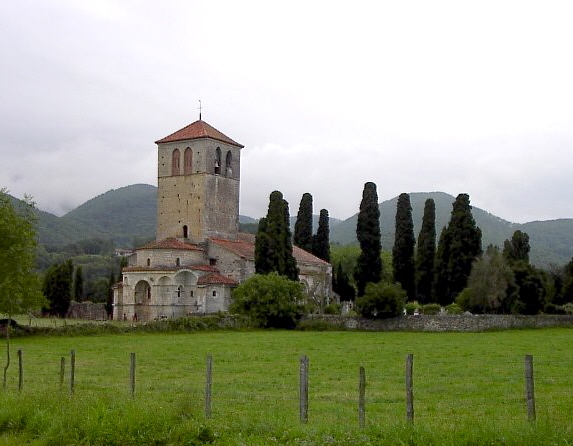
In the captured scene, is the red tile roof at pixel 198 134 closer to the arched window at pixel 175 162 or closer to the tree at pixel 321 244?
the arched window at pixel 175 162

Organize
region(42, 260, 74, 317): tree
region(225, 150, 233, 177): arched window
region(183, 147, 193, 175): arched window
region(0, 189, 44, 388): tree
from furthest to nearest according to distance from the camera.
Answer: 1. region(42, 260, 74, 317): tree
2. region(225, 150, 233, 177): arched window
3. region(183, 147, 193, 175): arched window
4. region(0, 189, 44, 388): tree

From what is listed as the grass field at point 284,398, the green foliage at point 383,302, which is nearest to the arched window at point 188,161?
the green foliage at point 383,302

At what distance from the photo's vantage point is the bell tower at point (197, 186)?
77375mm

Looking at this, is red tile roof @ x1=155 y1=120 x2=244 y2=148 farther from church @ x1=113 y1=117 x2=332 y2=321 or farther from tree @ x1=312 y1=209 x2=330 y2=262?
tree @ x1=312 y1=209 x2=330 y2=262

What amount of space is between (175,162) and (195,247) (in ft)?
37.3

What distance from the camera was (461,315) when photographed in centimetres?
5488

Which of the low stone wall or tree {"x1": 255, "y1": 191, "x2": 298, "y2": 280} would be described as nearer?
the low stone wall

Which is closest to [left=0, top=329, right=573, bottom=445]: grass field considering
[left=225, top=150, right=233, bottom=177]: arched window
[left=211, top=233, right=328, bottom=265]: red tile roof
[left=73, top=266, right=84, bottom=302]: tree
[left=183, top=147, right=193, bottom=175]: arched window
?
[left=211, top=233, right=328, bottom=265]: red tile roof

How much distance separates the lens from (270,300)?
56812 mm

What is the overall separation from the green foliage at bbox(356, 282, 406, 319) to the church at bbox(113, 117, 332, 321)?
1685 cm

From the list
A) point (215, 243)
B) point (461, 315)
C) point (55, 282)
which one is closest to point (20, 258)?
Result: point (461, 315)

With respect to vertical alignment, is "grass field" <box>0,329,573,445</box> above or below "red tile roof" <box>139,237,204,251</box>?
below

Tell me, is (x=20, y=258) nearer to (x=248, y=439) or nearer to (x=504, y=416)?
(x=248, y=439)

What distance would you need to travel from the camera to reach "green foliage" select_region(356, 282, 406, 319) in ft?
182
